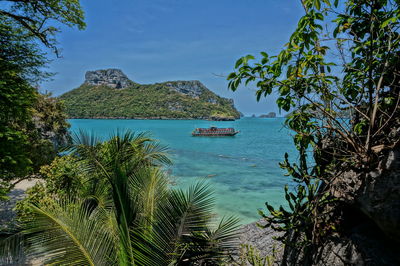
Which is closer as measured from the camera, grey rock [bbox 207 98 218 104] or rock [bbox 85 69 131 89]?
rock [bbox 85 69 131 89]

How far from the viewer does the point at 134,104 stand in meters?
131

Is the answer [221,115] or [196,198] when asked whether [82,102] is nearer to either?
[221,115]

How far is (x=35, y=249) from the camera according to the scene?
8.51 feet

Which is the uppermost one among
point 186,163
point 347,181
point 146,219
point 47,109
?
point 47,109

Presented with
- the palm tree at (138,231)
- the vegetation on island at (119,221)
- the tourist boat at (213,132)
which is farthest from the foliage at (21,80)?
the tourist boat at (213,132)

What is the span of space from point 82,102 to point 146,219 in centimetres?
14220

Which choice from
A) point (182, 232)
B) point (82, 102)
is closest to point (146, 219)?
point (182, 232)

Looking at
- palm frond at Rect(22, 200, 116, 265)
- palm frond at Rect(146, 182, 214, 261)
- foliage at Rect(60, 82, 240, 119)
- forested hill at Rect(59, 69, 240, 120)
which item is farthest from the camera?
forested hill at Rect(59, 69, 240, 120)

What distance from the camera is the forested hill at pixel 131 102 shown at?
4820 inches

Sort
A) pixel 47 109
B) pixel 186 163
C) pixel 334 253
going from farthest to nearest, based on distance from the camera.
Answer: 1. pixel 186 163
2. pixel 47 109
3. pixel 334 253

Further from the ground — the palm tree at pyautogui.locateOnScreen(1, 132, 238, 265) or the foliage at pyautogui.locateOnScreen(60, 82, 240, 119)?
the foliage at pyautogui.locateOnScreen(60, 82, 240, 119)

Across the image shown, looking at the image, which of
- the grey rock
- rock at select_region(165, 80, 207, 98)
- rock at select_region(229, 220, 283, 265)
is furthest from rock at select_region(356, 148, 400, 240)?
→ rock at select_region(165, 80, 207, 98)

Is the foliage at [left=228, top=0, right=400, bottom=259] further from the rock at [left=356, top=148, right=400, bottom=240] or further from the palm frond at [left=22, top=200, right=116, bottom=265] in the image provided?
the palm frond at [left=22, top=200, right=116, bottom=265]

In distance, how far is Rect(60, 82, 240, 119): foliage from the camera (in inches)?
4791
